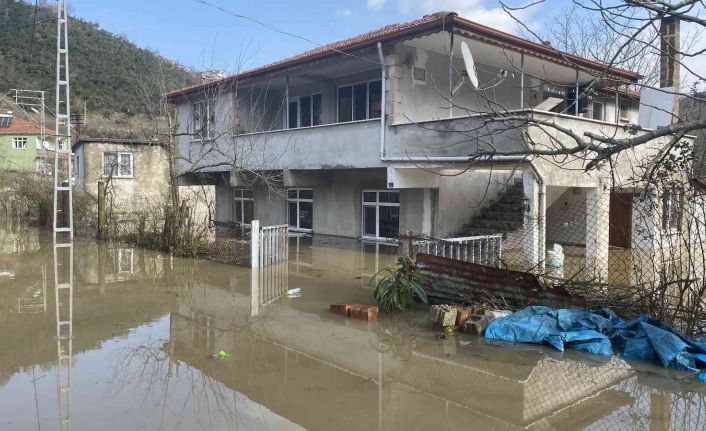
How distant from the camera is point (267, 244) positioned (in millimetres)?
12328

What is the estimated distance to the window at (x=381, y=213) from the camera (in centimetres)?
1747

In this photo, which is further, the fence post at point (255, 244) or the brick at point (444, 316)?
the fence post at point (255, 244)

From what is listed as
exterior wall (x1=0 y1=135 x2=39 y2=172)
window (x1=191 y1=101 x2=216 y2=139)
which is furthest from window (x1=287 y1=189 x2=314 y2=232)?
exterior wall (x1=0 y1=135 x2=39 y2=172)

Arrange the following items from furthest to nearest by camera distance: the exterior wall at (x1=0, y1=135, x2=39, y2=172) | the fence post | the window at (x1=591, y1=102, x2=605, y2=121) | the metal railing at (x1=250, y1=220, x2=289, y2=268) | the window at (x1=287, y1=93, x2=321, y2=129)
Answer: the exterior wall at (x1=0, y1=135, x2=39, y2=172)
the window at (x1=591, y1=102, x2=605, y2=121)
the window at (x1=287, y1=93, x2=321, y2=129)
the metal railing at (x1=250, y1=220, x2=289, y2=268)
the fence post

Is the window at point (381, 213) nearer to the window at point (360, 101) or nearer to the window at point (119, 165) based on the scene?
the window at point (360, 101)

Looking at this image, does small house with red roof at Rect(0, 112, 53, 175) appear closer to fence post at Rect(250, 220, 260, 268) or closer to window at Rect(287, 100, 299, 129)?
window at Rect(287, 100, 299, 129)

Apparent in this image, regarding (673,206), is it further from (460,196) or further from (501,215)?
(460,196)

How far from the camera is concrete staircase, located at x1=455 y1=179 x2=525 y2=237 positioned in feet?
50.7

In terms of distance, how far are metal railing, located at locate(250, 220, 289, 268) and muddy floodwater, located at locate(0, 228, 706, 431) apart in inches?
91.5

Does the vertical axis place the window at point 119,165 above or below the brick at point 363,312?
above

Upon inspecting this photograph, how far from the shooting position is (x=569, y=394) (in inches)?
205

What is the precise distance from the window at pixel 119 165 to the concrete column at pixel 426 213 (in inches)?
798

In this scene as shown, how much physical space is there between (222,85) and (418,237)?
12014 millimetres

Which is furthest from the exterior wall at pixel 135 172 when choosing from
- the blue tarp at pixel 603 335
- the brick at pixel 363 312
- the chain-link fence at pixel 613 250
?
the blue tarp at pixel 603 335
